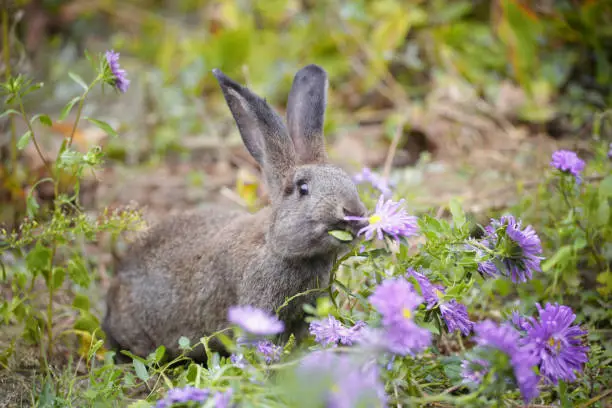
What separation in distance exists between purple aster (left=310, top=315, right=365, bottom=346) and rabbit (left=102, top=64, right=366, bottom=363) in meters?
0.49

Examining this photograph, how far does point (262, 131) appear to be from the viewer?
3.91 m

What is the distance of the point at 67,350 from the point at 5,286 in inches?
28.8

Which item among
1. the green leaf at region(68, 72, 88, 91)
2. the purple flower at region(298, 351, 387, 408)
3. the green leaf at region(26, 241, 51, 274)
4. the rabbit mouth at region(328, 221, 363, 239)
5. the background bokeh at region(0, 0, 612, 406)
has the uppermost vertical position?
the green leaf at region(68, 72, 88, 91)

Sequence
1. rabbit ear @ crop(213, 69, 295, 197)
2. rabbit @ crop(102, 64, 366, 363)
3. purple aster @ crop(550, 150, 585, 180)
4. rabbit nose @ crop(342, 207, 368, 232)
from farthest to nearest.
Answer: rabbit ear @ crop(213, 69, 295, 197) → purple aster @ crop(550, 150, 585, 180) → rabbit @ crop(102, 64, 366, 363) → rabbit nose @ crop(342, 207, 368, 232)

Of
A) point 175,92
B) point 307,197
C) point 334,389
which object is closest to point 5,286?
point 307,197

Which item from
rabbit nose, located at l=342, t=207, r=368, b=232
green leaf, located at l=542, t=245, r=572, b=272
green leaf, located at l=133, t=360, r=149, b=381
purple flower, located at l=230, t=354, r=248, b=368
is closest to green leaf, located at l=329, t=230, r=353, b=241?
rabbit nose, located at l=342, t=207, r=368, b=232

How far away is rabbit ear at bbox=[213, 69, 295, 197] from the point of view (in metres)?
3.87

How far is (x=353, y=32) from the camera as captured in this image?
8305mm

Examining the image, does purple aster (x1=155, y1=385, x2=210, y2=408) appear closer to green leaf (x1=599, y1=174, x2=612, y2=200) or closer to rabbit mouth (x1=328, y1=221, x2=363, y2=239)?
rabbit mouth (x1=328, y1=221, x2=363, y2=239)

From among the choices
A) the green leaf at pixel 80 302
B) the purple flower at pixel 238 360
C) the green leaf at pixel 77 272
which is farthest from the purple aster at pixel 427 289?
the green leaf at pixel 80 302

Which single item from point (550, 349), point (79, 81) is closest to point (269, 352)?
point (550, 349)

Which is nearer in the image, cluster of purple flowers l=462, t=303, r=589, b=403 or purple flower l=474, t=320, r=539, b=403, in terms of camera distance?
Result: purple flower l=474, t=320, r=539, b=403

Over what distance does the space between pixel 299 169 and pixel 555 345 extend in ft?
5.48

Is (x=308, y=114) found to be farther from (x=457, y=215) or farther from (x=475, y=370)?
(x=475, y=370)
